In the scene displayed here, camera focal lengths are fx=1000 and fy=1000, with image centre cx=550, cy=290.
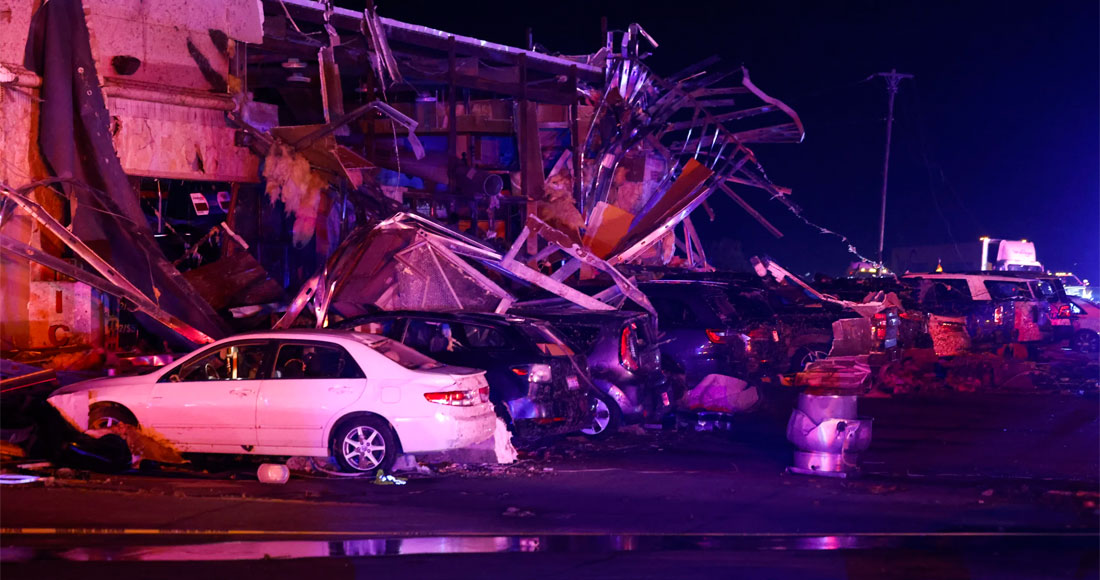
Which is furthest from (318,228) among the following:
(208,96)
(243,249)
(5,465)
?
(5,465)

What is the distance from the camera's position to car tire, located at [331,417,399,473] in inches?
376

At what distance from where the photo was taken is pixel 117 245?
12891mm

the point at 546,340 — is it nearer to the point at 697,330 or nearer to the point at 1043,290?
the point at 697,330

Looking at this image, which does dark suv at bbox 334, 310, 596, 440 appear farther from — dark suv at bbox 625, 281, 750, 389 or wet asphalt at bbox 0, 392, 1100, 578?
dark suv at bbox 625, 281, 750, 389

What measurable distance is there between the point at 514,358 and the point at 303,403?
98.8 inches

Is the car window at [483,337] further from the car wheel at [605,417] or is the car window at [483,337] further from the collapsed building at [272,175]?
the collapsed building at [272,175]

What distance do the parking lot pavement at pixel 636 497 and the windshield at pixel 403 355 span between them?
1.07 metres

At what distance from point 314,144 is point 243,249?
200 cm

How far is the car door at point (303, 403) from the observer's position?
9.52 m

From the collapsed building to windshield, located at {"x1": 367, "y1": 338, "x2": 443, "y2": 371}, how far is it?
3373mm

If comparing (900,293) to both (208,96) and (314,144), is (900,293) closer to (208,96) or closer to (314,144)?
(314,144)

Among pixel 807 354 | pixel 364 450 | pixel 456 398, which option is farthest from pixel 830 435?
pixel 807 354

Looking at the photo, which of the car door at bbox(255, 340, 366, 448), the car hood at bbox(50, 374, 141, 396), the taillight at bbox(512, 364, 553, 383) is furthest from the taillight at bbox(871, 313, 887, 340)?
the car hood at bbox(50, 374, 141, 396)

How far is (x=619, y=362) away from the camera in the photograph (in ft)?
40.5
